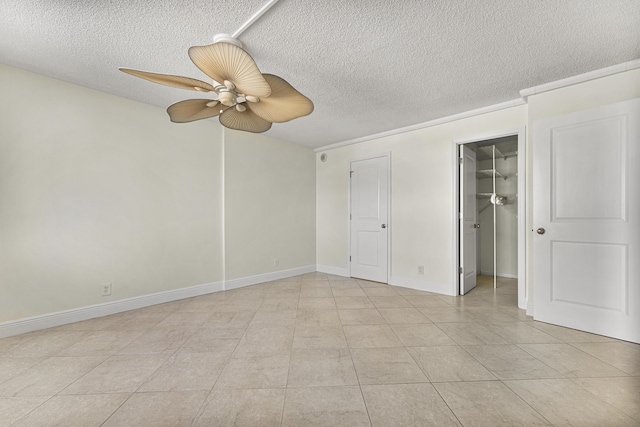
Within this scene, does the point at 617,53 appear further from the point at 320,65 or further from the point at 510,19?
the point at 320,65

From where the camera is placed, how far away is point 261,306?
10.6ft

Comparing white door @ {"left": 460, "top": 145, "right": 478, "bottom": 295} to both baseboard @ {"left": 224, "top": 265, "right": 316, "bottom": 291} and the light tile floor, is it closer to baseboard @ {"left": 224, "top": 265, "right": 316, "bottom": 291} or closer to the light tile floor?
the light tile floor

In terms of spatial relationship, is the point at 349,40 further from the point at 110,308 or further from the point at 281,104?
the point at 110,308

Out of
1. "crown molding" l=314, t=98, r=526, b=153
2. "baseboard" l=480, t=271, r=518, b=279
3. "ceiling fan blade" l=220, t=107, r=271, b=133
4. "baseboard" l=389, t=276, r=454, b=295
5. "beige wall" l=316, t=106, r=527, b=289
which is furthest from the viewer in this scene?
"baseboard" l=480, t=271, r=518, b=279

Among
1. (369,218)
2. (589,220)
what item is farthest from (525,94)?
(369,218)

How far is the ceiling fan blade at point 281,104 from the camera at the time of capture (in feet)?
5.64

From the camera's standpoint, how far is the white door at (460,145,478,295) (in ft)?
12.0

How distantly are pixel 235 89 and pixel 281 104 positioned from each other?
1.04 ft

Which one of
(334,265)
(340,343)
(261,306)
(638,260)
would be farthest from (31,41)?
(638,260)

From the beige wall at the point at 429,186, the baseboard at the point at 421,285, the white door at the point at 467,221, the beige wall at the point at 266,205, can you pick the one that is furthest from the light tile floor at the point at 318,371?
the beige wall at the point at 266,205

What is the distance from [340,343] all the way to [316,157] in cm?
383

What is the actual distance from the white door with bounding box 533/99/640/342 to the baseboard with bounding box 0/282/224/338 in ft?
13.1

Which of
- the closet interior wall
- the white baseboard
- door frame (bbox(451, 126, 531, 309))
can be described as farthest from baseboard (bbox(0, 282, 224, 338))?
the closet interior wall

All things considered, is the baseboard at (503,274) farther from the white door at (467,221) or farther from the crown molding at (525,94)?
the crown molding at (525,94)
